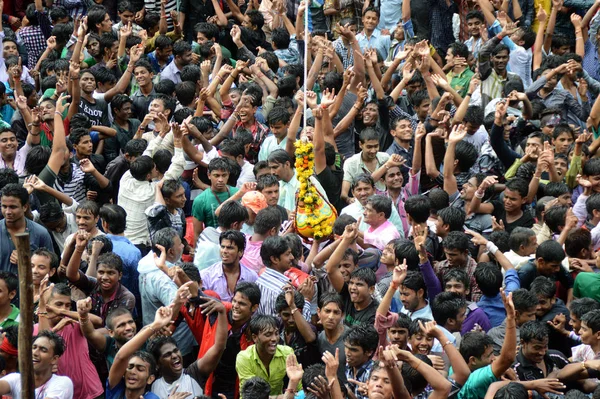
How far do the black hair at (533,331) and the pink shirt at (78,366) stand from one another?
2846 mm

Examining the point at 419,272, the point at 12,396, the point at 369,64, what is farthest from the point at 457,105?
the point at 12,396

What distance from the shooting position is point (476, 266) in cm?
920

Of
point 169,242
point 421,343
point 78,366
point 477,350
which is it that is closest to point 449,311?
point 421,343

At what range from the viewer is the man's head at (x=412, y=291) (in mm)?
8477

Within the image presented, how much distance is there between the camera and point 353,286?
27.8ft

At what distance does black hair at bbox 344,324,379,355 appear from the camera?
776 cm

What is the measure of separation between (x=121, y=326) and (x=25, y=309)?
9.32ft

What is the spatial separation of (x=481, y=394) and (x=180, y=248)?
2590mm

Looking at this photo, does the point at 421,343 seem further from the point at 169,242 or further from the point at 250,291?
the point at 169,242

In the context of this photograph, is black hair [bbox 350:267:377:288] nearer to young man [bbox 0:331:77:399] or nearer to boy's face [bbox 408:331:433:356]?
boy's face [bbox 408:331:433:356]

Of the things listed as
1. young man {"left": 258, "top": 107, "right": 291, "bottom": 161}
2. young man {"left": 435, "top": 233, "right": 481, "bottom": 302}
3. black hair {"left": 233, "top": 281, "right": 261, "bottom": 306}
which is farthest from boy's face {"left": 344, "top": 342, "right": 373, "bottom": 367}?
young man {"left": 258, "top": 107, "right": 291, "bottom": 161}

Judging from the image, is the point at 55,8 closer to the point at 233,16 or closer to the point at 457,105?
the point at 233,16

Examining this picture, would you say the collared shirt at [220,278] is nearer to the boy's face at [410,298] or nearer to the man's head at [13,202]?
the boy's face at [410,298]

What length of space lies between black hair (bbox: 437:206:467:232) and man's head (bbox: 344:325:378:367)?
7.19 ft
